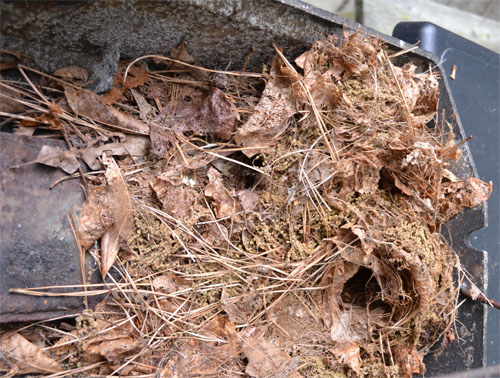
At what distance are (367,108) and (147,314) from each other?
1030mm

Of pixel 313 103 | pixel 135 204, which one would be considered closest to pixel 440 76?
pixel 313 103

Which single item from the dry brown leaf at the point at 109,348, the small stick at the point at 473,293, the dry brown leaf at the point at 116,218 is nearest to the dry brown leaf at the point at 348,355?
the small stick at the point at 473,293

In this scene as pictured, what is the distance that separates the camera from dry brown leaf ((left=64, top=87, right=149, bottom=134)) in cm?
133

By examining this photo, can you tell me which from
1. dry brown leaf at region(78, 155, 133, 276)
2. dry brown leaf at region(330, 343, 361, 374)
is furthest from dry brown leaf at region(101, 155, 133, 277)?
dry brown leaf at region(330, 343, 361, 374)

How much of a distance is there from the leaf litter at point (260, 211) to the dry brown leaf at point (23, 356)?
0.38 feet

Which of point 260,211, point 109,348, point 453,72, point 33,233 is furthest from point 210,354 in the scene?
point 453,72

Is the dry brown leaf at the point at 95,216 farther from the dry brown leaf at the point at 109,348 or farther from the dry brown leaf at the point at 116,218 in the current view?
the dry brown leaf at the point at 109,348

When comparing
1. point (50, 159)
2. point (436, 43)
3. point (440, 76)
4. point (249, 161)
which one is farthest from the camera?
point (436, 43)

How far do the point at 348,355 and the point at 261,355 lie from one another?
34cm

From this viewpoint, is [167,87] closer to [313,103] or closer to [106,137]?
[106,137]

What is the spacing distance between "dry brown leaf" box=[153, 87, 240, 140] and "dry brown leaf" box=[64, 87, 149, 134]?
0.08 m

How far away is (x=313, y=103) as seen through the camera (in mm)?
Answer: 1459

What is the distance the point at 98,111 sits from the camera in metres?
1.37

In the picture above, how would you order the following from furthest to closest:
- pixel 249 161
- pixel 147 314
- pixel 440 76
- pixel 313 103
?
pixel 440 76, pixel 249 161, pixel 313 103, pixel 147 314
